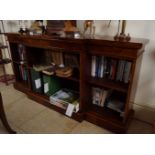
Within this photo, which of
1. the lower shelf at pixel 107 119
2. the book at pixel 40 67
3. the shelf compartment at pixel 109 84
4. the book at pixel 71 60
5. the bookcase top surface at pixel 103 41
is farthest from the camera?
the book at pixel 40 67

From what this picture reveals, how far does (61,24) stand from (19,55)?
100cm

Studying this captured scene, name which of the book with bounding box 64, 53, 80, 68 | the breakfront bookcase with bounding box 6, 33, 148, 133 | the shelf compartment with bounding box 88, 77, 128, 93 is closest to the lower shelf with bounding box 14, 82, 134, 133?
the breakfront bookcase with bounding box 6, 33, 148, 133

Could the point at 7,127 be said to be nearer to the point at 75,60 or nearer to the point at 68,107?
the point at 68,107

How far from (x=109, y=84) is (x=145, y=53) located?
47 cm

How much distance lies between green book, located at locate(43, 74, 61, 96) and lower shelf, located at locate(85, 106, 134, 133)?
585 millimetres

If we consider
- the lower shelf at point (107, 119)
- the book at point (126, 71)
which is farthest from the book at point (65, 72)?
the book at point (126, 71)

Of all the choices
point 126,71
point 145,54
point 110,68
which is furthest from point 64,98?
point 145,54

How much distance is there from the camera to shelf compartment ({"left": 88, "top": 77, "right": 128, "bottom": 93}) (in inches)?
52.7

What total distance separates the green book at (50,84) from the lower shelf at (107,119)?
0.59 m

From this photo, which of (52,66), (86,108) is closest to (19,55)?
(52,66)

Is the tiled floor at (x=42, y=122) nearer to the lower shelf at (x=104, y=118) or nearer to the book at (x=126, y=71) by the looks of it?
the lower shelf at (x=104, y=118)

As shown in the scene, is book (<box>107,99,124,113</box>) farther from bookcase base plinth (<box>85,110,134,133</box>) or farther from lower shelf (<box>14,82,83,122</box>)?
lower shelf (<box>14,82,83,122</box>)

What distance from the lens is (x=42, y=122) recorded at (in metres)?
1.65

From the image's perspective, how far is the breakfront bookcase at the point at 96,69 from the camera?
3.95 feet
